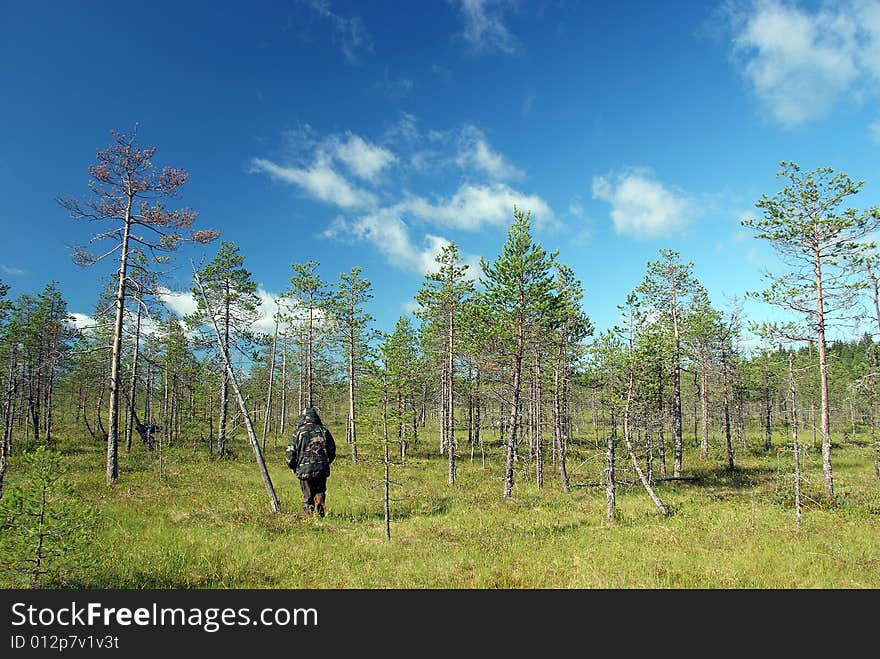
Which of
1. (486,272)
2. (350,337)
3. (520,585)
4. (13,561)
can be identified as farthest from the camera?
(350,337)

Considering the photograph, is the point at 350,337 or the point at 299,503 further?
the point at 350,337

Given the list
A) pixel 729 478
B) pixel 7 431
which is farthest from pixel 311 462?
pixel 729 478

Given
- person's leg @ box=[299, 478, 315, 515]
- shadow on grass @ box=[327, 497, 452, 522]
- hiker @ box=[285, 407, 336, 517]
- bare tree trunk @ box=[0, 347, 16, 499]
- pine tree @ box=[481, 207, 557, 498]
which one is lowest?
shadow on grass @ box=[327, 497, 452, 522]

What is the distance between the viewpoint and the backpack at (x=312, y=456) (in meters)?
14.8

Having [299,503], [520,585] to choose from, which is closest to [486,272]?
[299,503]

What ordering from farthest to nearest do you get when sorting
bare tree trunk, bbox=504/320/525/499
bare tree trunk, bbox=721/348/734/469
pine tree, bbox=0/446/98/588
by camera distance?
bare tree trunk, bbox=721/348/734/469, bare tree trunk, bbox=504/320/525/499, pine tree, bbox=0/446/98/588

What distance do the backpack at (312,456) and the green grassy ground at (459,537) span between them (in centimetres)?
154

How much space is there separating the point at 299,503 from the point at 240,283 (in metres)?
19.4

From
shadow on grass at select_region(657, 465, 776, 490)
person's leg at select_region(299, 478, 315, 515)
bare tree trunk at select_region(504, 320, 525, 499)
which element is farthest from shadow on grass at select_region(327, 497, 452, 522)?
shadow on grass at select_region(657, 465, 776, 490)

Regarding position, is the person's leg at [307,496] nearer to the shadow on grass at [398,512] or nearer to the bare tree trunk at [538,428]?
the shadow on grass at [398,512]

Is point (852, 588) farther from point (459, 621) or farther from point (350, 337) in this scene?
point (350, 337)

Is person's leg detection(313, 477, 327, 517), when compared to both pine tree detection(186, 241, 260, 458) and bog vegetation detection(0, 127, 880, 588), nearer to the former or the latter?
bog vegetation detection(0, 127, 880, 588)

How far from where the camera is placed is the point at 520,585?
8906 millimetres

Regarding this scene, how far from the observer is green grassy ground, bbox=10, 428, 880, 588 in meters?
9.29
